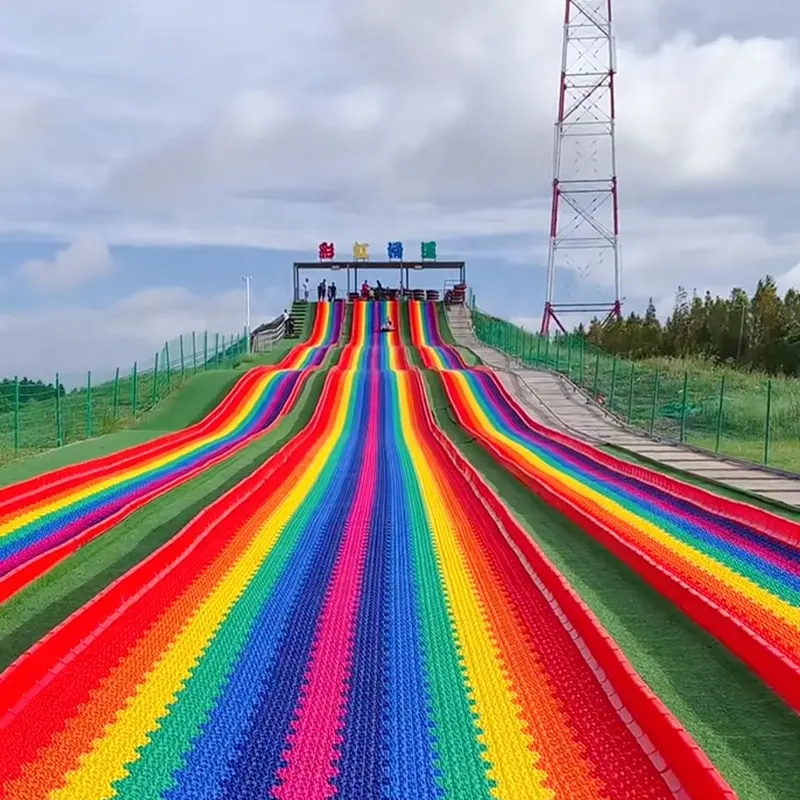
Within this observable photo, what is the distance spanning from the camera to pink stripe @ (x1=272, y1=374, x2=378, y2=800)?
2400 mm

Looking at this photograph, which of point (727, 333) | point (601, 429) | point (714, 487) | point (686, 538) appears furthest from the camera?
point (727, 333)

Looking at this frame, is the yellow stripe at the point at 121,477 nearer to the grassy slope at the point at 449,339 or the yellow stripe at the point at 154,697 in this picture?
the yellow stripe at the point at 154,697

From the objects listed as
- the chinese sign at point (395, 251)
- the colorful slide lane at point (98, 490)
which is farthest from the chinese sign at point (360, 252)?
the colorful slide lane at point (98, 490)

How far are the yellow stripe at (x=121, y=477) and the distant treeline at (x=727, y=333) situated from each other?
1476 cm

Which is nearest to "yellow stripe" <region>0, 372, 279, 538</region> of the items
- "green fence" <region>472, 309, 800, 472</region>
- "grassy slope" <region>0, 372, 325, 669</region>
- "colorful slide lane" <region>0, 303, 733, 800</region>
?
"grassy slope" <region>0, 372, 325, 669</region>

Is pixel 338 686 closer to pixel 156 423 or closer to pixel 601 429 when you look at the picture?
pixel 601 429

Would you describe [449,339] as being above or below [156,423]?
above

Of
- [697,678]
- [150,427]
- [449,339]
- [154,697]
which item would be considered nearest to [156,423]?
[150,427]

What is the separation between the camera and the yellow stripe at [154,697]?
7.88 feet

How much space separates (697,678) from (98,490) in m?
5.57

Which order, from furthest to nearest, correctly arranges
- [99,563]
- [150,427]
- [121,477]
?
[150,427], [121,477], [99,563]

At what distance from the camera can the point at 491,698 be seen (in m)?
2.97

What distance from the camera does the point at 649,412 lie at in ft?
50.2

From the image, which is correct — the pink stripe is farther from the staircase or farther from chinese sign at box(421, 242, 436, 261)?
chinese sign at box(421, 242, 436, 261)
